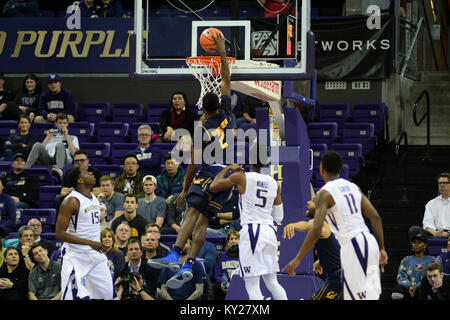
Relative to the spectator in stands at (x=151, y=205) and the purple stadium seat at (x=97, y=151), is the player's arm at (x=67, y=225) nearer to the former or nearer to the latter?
the spectator in stands at (x=151, y=205)

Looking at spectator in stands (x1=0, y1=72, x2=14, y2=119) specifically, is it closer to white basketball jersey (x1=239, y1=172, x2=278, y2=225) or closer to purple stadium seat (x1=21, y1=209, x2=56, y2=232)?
purple stadium seat (x1=21, y1=209, x2=56, y2=232)

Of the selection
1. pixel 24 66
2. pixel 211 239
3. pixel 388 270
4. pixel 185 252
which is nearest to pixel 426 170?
pixel 388 270

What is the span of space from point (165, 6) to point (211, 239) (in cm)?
812

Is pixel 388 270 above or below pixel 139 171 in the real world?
below

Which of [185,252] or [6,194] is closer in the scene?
[185,252]

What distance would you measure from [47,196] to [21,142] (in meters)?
1.61

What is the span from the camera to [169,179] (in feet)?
47.6

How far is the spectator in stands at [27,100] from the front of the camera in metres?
17.7

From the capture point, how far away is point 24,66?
18.8 metres

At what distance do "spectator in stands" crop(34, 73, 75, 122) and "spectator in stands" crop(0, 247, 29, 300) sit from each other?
504cm

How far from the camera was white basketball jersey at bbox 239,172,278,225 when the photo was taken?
9523 millimetres

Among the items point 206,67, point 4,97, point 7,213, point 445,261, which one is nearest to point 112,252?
point 7,213

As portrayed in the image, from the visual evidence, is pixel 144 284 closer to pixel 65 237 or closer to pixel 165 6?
pixel 65 237

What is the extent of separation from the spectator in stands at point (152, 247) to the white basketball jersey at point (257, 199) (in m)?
3.27
